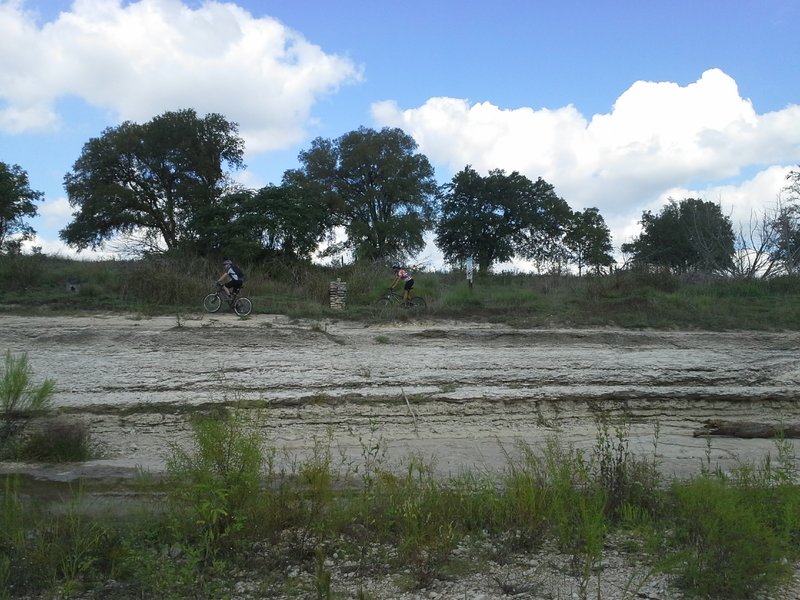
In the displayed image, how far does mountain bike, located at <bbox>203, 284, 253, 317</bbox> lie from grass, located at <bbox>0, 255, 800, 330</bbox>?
0.44m

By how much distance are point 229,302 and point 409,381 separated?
23.5 ft

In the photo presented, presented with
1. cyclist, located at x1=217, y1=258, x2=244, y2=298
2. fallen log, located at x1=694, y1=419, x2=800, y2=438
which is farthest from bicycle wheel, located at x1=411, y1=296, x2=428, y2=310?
fallen log, located at x1=694, y1=419, x2=800, y2=438

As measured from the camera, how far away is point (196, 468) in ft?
19.0

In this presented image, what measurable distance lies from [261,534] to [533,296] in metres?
17.0

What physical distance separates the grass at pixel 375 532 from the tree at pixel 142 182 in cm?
2957

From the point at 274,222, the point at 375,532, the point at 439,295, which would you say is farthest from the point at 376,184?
the point at 375,532

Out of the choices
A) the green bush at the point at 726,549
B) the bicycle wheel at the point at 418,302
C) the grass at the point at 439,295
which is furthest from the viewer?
the bicycle wheel at the point at 418,302

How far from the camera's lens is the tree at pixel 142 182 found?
33781 mm

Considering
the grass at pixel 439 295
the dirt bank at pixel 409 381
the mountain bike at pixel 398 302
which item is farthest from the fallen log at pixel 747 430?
the mountain bike at pixel 398 302

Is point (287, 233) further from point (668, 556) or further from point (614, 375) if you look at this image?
point (668, 556)

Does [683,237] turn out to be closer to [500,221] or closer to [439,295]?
[500,221]

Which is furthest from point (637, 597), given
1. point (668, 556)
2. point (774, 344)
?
point (774, 344)

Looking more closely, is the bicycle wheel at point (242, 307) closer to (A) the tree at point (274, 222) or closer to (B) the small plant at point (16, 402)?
(B) the small plant at point (16, 402)

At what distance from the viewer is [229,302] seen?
1861cm
